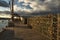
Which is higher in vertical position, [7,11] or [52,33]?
[7,11]

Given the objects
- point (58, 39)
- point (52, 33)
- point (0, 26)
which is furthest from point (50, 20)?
point (0, 26)

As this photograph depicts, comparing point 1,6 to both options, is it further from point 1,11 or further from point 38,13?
point 38,13

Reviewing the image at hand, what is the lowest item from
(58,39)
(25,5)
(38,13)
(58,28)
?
(58,39)

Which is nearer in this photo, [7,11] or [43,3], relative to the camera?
[43,3]

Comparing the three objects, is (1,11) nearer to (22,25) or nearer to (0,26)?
(0,26)

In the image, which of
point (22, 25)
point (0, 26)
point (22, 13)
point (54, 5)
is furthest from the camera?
point (22, 25)

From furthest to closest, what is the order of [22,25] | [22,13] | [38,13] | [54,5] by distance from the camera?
1. [22,25]
2. [22,13]
3. [38,13]
4. [54,5]

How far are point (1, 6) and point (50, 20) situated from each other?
1.60 metres

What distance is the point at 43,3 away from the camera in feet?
9.97

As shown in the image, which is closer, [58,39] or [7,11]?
[58,39]

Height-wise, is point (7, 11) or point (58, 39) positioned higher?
point (7, 11)

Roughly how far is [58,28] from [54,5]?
680 mm

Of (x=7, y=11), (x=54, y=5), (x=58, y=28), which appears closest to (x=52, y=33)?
(x=58, y=28)

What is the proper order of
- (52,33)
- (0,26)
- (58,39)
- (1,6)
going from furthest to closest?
(0,26)
(1,6)
(52,33)
(58,39)
